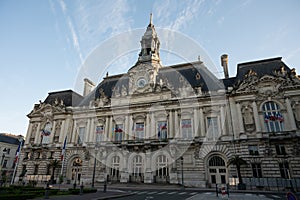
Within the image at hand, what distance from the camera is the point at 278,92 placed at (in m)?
26.7

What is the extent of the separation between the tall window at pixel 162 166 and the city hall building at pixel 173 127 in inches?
5.2

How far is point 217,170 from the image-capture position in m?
26.9

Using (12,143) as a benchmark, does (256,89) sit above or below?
above

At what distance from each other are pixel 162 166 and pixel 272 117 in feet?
51.1

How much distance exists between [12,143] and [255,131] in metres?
53.9

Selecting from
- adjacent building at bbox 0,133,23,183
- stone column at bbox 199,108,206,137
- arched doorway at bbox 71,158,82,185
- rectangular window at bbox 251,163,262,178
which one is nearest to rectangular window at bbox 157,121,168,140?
stone column at bbox 199,108,206,137

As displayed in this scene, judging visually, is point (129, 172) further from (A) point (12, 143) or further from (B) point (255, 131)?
(A) point (12, 143)

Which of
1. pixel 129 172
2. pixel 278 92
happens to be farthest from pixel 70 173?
pixel 278 92

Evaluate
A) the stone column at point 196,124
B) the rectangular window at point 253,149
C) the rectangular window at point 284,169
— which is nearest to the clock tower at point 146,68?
the stone column at point 196,124

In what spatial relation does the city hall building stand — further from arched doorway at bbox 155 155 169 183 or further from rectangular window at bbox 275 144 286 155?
rectangular window at bbox 275 144 286 155

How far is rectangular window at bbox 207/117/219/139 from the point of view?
28102 mm

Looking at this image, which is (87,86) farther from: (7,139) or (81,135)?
(7,139)

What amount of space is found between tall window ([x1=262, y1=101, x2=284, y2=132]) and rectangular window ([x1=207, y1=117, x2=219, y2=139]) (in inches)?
243

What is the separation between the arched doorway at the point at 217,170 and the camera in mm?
26484
